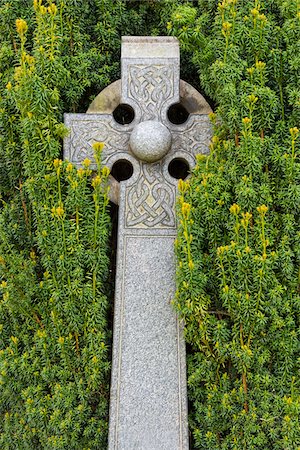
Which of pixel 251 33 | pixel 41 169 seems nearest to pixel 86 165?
pixel 41 169

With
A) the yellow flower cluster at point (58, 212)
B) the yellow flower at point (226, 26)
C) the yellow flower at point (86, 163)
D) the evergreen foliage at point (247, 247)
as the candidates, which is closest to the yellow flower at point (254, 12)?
the evergreen foliage at point (247, 247)

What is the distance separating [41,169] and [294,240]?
1.76 metres

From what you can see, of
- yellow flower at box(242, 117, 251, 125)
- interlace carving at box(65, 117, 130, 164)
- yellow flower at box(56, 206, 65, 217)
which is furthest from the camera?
interlace carving at box(65, 117, 130, 164)

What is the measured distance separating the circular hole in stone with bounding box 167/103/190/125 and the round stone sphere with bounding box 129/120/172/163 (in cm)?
49

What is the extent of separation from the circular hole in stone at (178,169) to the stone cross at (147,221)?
0.01 metres

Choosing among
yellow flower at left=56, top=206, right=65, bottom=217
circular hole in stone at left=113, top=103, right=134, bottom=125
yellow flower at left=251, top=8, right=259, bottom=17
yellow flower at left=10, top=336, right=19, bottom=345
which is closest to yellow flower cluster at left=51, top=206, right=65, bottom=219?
yellow flower at left=56, top=206, right=65, bottom=217

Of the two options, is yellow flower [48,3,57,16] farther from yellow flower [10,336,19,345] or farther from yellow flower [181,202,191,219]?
yellow flower [10,336,19,345]

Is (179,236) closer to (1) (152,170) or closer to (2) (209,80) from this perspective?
(1) (152,170)

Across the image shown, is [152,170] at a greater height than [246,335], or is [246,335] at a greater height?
[152,170]

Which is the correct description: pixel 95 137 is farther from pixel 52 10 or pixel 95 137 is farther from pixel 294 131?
pixel 294 131

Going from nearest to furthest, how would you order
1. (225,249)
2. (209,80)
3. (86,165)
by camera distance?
(225,249)
(86,165)
(209,80)

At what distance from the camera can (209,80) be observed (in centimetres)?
396

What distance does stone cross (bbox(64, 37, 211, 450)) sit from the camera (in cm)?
355

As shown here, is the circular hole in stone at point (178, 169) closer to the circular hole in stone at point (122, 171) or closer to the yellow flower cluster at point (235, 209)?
the circular hole in stone at point (122, 171)
